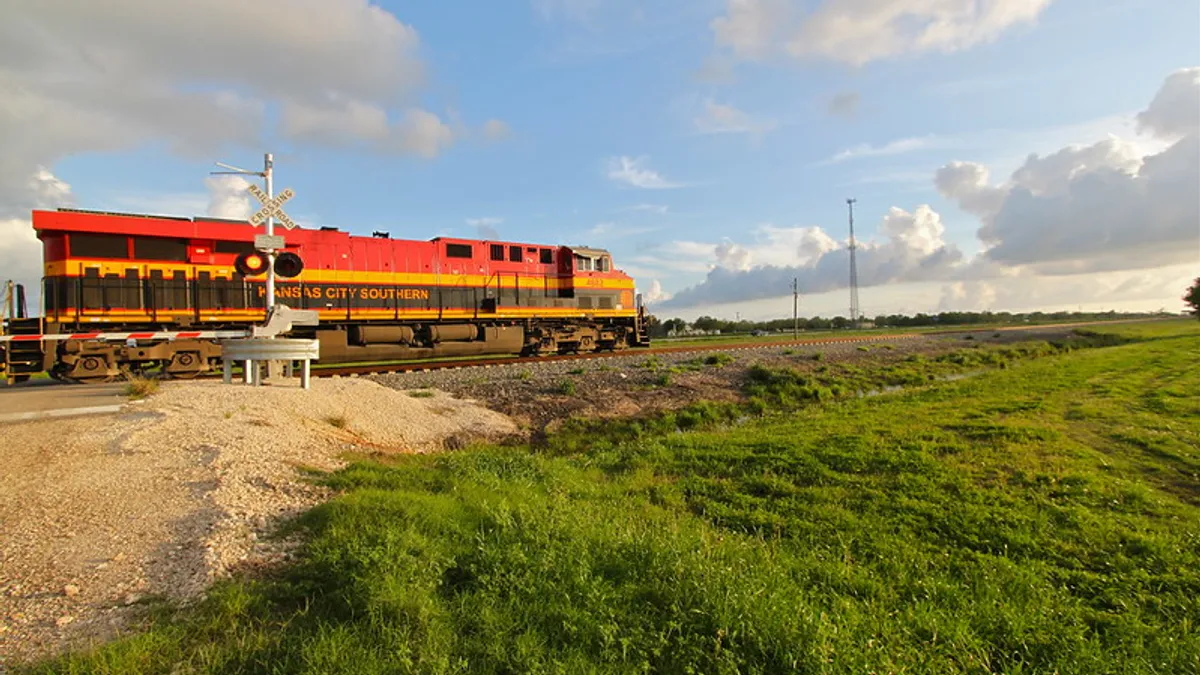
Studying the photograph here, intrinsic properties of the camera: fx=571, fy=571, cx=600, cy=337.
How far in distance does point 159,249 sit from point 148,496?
11.3 metres

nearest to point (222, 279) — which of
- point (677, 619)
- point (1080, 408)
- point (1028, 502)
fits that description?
point (677, 619)

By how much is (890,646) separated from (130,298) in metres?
16.2

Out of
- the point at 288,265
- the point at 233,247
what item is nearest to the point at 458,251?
the point at 233,247

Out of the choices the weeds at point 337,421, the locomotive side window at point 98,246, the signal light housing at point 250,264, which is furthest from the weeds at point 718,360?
the locomotive side window at point 98,246

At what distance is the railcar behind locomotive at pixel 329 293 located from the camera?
496 inches

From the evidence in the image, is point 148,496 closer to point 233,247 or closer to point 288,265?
point 288,265

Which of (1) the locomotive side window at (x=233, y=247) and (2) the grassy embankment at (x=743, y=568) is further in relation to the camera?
(1) the locomotive side window at (x=233, y=247)

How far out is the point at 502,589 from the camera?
3.52 meters

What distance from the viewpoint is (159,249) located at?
1361 centimetres

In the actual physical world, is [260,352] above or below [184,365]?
above

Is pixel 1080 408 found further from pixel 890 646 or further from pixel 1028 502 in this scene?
pixel 890 646

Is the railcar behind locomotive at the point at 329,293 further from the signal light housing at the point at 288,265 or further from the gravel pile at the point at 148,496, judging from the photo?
the gravel pile at the point at 148,496

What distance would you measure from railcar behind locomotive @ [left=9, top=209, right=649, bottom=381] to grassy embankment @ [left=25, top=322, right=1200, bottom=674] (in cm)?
805

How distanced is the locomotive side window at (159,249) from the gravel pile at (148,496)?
5.82m
